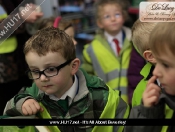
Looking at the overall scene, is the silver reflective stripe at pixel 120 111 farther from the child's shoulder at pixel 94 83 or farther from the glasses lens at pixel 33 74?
the glasses lens at pixel 33 74

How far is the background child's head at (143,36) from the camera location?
0.86m

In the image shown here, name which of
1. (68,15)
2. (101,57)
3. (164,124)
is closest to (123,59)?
(101,57)

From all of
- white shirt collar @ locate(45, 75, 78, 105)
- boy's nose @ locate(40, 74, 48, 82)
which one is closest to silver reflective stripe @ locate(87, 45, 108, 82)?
white shirt collar @ locate(45, 75, 78, 105)

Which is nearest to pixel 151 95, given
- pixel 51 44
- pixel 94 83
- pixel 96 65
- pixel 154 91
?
pixel 154 91

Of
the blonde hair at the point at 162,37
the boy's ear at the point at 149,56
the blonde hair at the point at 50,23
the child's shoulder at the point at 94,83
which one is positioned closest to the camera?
the blonde hair at the point at 162,37

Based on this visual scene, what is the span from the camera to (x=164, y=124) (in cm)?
82

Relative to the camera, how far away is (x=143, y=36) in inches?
35.0

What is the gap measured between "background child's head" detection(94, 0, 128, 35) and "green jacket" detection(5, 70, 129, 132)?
332 mm

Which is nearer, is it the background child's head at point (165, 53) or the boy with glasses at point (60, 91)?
the background child's head at point (165, 53)

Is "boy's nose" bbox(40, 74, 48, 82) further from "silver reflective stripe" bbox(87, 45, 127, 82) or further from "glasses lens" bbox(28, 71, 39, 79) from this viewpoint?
"silver reflective stripe" bbox(87, 45, 127, 82)

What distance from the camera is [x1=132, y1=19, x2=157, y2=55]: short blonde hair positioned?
A: 86 cm

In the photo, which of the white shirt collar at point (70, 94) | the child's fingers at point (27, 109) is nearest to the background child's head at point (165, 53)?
the white shirt collar at point (70, 94)

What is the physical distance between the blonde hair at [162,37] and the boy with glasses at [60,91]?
9.1 inches

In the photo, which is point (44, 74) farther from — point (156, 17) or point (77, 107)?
point (156, 17)
